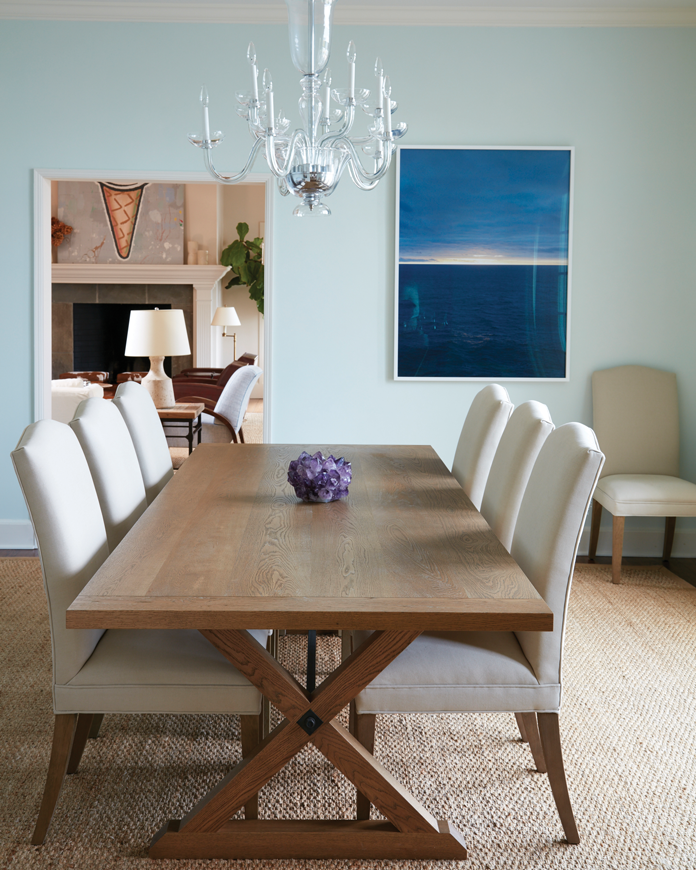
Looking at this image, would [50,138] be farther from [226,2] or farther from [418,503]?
[418,503]

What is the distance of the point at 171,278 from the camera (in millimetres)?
9195

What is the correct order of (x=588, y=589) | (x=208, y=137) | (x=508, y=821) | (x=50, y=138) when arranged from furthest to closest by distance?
(x=50, y=138)
(x=588, y=589)
(x=208, y=137)
(x=508, y=821)

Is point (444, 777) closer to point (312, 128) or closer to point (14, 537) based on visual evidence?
point (312, 128)

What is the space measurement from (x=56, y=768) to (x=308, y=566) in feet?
2.49

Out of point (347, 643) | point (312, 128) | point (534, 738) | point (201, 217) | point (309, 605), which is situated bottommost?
point (534, 738)

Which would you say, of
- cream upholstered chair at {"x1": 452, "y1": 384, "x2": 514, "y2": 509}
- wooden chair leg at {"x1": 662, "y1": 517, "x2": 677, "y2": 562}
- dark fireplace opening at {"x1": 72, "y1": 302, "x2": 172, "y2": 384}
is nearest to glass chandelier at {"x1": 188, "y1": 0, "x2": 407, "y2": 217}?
cream upholstered chair at {"x1": 452, "y1": 384, "x2": 514, "y2": 509}

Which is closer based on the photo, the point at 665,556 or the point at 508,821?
the point at 508,821

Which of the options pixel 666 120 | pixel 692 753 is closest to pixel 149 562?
pixel 692 753

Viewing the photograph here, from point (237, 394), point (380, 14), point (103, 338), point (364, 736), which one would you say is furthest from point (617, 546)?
point (103, 338)

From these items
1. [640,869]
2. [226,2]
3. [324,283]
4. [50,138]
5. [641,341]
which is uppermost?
[226,2]

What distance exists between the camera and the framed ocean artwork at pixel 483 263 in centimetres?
394

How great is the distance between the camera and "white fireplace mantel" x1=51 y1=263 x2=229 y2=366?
8.91 m

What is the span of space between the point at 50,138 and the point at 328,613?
3.46 metres

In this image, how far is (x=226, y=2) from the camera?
3.77m
